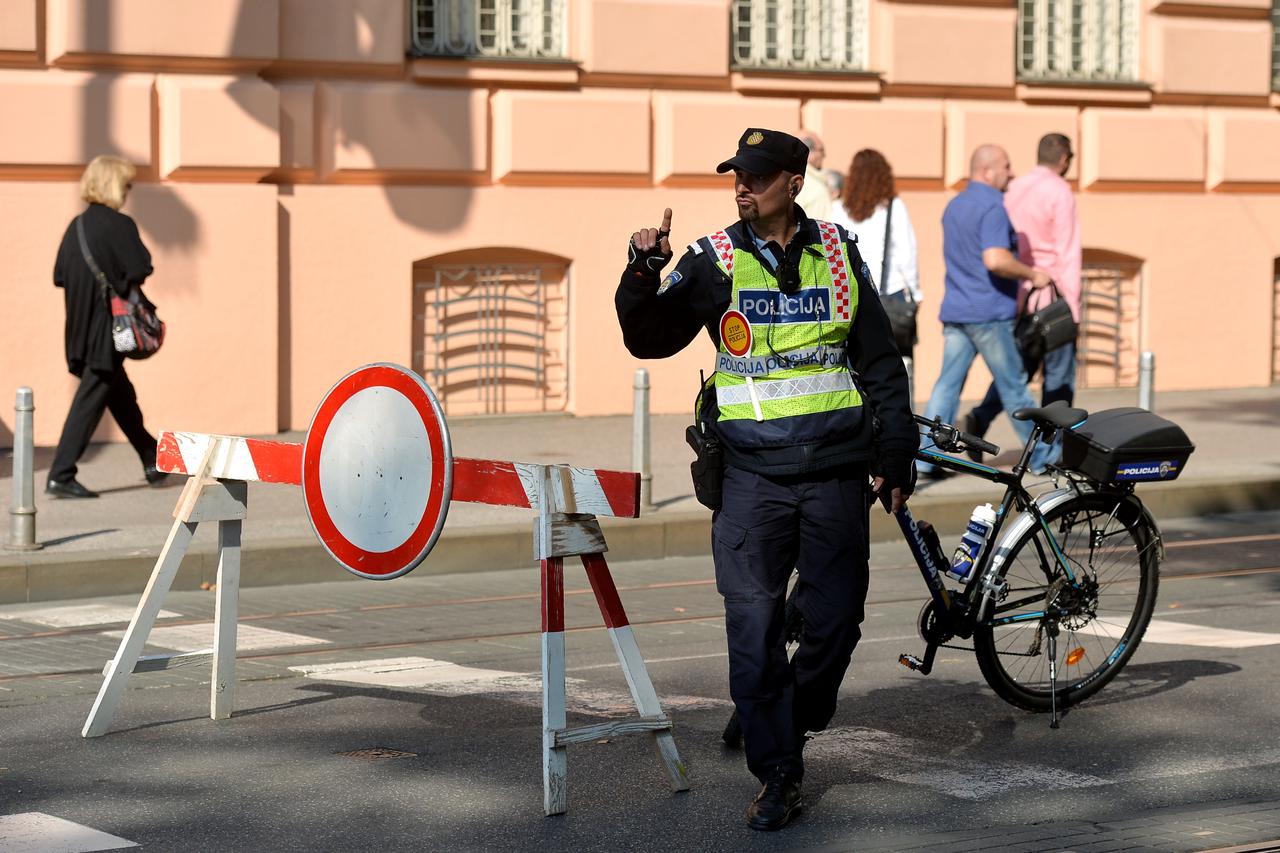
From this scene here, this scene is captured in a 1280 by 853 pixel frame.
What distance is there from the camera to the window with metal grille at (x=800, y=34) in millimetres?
16625

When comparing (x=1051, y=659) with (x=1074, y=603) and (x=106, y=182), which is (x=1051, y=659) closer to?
(x=1074, y=603)

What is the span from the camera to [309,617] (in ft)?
31.0

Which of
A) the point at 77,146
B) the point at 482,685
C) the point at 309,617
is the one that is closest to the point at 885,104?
the point at 77,146

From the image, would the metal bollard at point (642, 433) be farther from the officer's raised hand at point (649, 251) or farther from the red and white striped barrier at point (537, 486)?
the officer's raised hand at point (649, 251)

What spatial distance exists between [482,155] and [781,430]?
975cm

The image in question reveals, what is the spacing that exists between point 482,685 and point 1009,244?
18.4 feet

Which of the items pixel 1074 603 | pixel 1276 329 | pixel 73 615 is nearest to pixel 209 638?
pixel 73 615

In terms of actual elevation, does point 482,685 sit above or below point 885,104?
below

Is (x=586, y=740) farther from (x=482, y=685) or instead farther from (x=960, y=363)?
(x=960, y=363)

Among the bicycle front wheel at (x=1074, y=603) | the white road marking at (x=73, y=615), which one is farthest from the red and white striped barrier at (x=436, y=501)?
the white road marking at (x=73, y=615)

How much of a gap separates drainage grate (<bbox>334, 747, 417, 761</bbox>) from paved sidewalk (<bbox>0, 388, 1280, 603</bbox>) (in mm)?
3533

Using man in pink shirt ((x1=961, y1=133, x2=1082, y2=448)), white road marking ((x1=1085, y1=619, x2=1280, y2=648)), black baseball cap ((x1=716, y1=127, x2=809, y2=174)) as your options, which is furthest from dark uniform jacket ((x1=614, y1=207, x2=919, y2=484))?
man in pink shirt ((x1=961, y1=133, x2=1082, y2=448))

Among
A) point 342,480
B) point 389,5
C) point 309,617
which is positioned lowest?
point 309,617

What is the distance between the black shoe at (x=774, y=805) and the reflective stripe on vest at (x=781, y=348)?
939 mm
